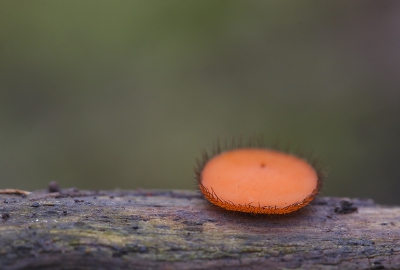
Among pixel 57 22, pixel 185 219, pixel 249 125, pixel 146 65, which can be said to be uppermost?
pixel 57 22

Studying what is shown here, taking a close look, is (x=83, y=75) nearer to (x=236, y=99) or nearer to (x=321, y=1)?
(x=236, y=99)

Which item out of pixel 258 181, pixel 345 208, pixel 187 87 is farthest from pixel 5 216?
pixel 187 87

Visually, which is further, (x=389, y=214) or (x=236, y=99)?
(x=236, y=99)

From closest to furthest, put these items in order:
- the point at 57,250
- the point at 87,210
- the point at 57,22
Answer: the point at 57,250 < the point at 87,210 < the point at 57,22

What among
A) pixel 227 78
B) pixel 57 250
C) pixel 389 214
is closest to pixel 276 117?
pixel 227 78

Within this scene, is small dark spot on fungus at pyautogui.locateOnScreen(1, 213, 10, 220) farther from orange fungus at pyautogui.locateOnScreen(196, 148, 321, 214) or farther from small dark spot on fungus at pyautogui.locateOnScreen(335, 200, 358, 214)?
small dark spot on fungus at pyautogui.locateOnScreen(335, 200, 358, 214)

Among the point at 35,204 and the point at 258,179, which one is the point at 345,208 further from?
the point at 35,204

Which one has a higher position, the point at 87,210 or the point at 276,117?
the point at 276,117

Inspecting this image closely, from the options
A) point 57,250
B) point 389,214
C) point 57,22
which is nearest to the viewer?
point 57,250
